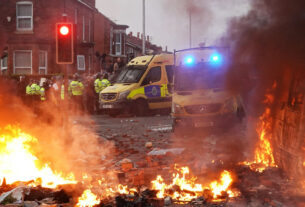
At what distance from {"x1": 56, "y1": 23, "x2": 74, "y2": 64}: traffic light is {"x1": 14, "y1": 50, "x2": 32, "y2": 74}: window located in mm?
20418

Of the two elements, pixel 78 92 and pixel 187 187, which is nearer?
pixel 187 187

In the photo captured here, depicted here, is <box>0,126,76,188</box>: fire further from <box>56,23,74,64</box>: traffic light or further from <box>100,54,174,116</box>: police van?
<box>100,54,174,116</box>: police van

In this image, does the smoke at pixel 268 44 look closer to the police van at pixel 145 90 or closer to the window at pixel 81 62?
the police van at pixel 145 90

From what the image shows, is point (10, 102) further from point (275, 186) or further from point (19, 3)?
point (19, 3)

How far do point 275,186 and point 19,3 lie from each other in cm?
2733

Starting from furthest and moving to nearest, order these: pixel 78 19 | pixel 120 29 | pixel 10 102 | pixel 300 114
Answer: pixel 120 29
pixel 78 19
pixel 10 102
pixel 300 114

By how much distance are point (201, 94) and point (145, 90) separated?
634cm

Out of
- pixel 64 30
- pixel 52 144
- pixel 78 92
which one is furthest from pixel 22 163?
pixel 78 92

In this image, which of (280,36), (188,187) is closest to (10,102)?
(188,187)

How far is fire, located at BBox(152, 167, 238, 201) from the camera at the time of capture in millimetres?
5955

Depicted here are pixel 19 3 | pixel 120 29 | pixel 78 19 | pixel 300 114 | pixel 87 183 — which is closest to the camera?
pixel 300 114

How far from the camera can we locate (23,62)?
2973cm

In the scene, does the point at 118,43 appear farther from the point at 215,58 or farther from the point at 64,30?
the point at 64,30

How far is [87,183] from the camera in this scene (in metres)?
6.80
